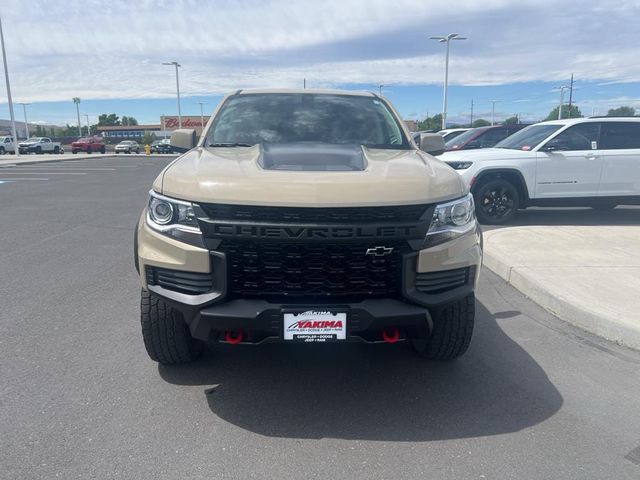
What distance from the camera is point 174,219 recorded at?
9.90 feet

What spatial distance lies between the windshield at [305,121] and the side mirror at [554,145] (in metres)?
5.39

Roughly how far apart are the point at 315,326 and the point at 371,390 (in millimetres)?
836

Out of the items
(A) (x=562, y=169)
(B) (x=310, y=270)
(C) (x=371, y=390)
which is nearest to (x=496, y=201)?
(A) (x=562, y=169)

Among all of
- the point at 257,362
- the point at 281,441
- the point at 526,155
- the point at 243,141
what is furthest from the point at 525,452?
the point at 526,155

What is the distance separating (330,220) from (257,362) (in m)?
1.48

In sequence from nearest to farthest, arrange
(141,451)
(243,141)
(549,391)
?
1. (141,451)
2. (549,391)
3. (243,141)

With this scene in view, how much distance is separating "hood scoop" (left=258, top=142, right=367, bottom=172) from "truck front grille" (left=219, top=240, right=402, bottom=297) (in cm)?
52

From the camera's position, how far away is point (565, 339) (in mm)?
4359

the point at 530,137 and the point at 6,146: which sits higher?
the point at 530,137

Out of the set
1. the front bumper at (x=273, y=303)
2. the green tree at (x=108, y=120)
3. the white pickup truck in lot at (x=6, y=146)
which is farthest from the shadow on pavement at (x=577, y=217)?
the green tree at (x=108, y=120)

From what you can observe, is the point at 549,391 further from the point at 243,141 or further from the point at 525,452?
the point at 243,141

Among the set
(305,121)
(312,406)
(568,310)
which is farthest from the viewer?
(568,310)

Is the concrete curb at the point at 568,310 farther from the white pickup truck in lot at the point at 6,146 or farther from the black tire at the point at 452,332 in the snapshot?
the white pickup truck in lot at the point at 6,146

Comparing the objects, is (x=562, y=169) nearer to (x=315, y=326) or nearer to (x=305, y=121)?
(x=305, y=121)
